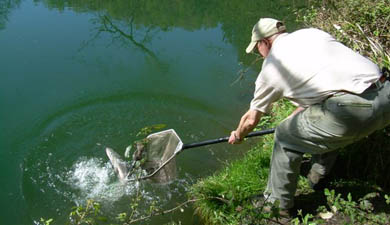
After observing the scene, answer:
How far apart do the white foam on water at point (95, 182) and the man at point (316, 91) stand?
1.96 metres

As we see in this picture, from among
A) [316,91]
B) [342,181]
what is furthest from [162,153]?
[316,91]

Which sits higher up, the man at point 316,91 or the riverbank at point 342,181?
the man at point 316,91

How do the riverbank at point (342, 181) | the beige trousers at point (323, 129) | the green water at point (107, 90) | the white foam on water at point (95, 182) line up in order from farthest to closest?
the green water at point (107, 90) → the white foam on water at point (95, 182) → the riverbank at point (342, 181) → the beige trousers at point (323, 129)

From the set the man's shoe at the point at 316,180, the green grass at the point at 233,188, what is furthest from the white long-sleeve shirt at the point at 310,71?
the green grass at the point at 233,188

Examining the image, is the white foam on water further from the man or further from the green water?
the man

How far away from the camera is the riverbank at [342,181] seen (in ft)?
9.78

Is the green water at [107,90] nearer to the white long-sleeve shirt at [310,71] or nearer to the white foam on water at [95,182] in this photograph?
the white foam on water at [95,182]

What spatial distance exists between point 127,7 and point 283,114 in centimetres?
581

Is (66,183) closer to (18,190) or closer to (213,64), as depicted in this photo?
(18,190)

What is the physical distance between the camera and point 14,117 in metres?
5.27

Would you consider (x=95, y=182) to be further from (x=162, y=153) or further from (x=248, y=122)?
(x=248, y=122)

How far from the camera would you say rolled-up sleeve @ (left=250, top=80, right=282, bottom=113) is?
255cm

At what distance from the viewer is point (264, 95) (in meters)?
2.59

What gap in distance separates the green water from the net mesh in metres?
0.28
